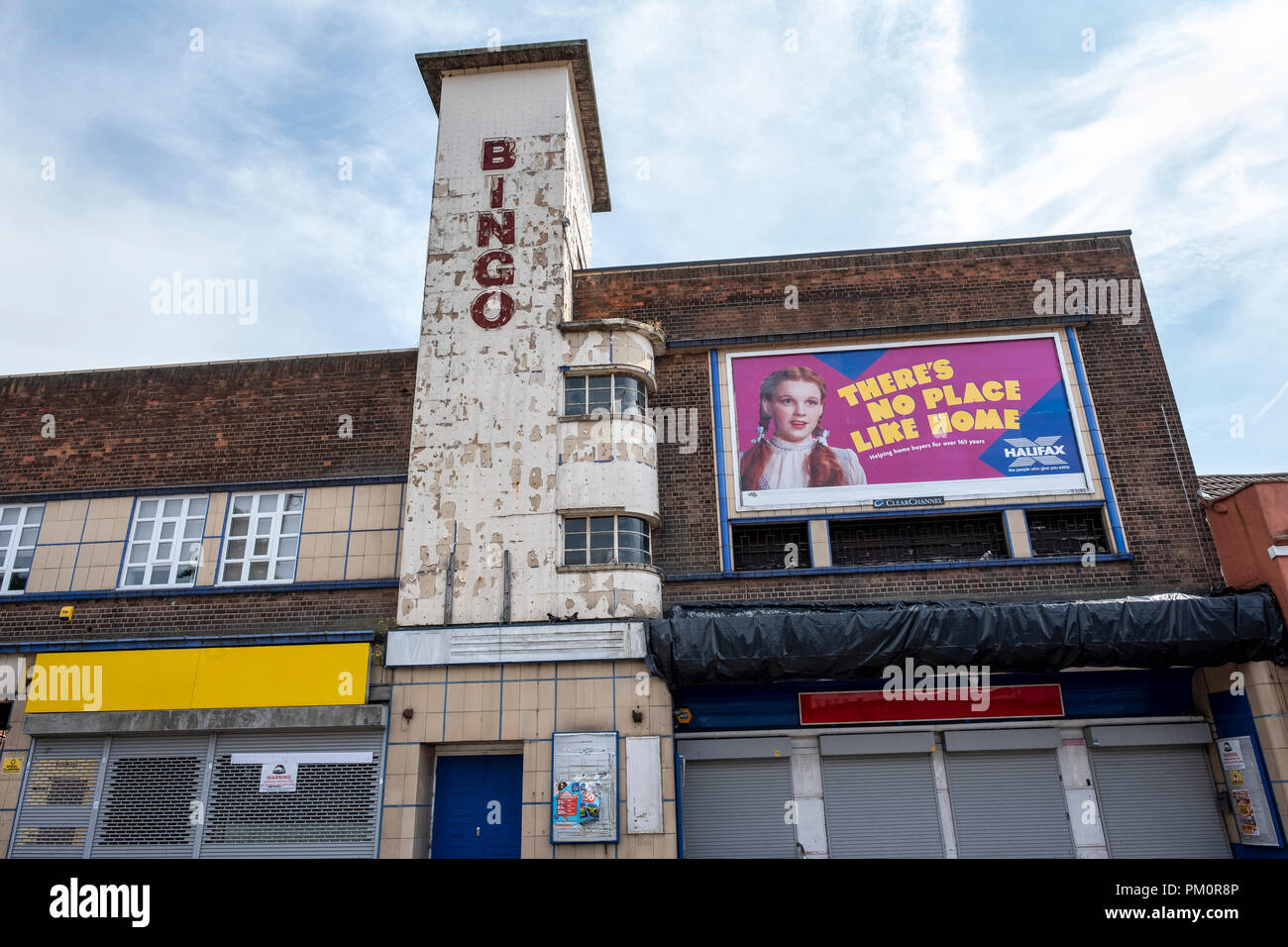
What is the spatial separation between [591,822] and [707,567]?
494cm

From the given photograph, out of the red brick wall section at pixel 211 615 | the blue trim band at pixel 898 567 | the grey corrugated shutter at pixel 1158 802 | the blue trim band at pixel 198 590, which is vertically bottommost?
the grey corrugated shutter at pixel 1158 802

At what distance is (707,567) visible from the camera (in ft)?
47.8

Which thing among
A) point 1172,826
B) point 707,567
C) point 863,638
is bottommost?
point 1172,826

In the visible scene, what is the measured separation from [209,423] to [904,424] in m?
14.7

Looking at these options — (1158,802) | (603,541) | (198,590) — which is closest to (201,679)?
(198,590)

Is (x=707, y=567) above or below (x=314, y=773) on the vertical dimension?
above

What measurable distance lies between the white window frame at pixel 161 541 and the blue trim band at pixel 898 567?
31.5 ft

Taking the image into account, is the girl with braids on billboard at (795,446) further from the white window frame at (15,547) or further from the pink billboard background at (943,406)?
the white window frame at (15,547)

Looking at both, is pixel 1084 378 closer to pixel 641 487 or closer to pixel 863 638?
pixel 863 638

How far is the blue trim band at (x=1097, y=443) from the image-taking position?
1430cm

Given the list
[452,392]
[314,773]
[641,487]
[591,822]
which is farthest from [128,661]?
[641,487]

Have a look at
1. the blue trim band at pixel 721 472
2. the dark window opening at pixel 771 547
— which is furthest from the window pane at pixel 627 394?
the dark window opening at pixel 771 547

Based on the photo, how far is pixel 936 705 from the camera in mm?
13539

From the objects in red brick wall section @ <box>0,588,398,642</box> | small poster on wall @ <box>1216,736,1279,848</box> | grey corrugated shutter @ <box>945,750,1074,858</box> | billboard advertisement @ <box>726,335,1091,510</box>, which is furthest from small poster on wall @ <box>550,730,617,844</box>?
small poster on wall @ <box>1216,736,1279,848</box>
